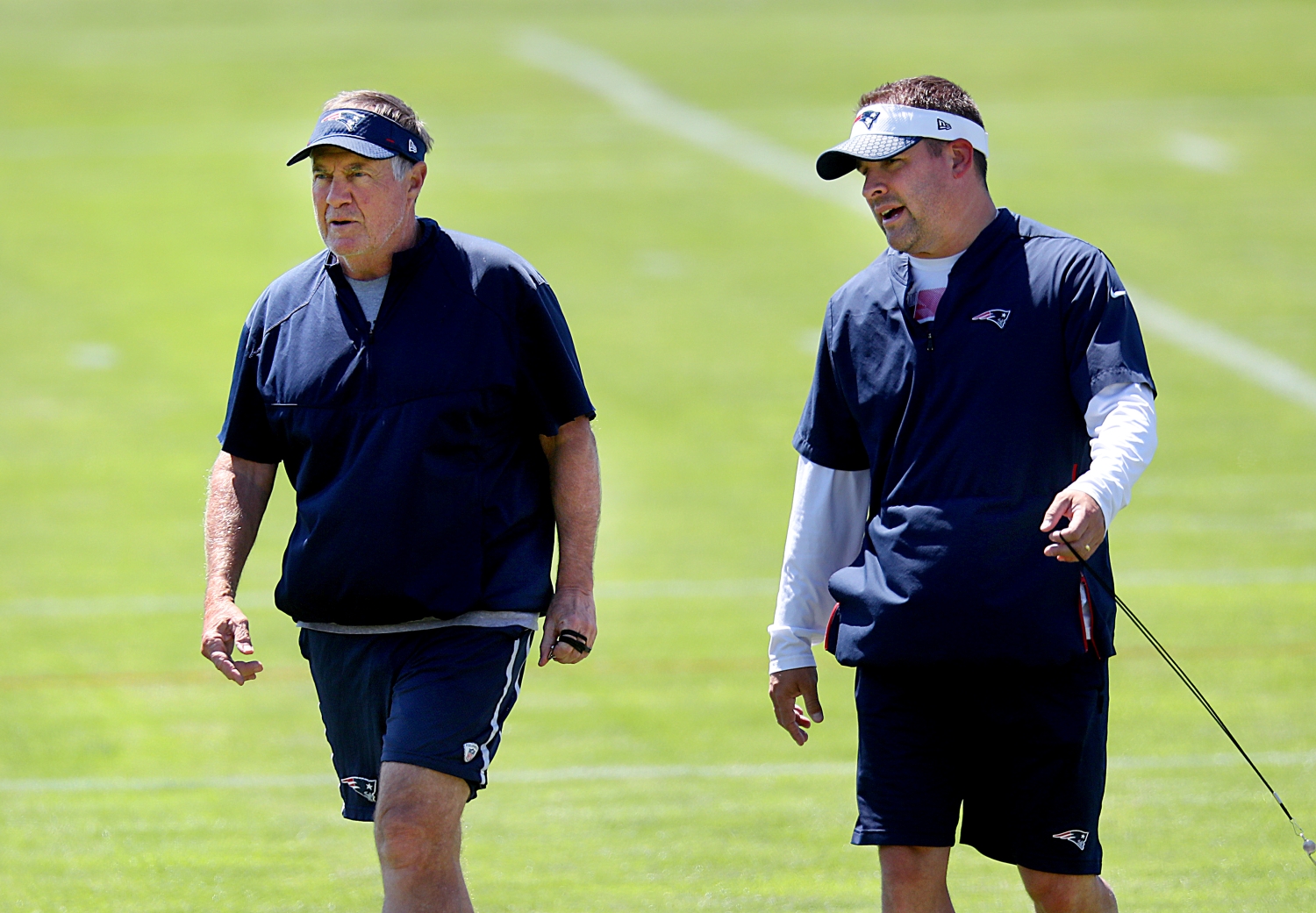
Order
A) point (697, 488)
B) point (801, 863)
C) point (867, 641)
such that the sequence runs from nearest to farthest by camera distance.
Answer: point (867, 641)
point (801, 863)
point (697, 488)

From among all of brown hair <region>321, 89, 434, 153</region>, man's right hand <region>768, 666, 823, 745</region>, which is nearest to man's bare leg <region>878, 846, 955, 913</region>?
man's right hand <region>768, 666, 823, 745</region>

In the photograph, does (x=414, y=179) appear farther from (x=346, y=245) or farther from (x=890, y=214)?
(x=890, y=214)

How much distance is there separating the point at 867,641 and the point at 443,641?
3.52 ft

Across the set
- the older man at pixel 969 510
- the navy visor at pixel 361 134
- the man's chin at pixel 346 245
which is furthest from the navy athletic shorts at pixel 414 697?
the navy visor at pixel 361 134

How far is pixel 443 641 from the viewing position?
5496mm

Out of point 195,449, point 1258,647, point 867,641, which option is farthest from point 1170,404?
point 867,641

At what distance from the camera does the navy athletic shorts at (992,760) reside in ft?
17.0

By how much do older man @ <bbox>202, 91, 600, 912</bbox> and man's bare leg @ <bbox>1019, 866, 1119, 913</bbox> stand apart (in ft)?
4.12

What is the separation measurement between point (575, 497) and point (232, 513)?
910 millimetres

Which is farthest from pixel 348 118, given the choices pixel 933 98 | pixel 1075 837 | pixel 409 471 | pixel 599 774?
pixel 599 774

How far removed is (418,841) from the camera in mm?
5191

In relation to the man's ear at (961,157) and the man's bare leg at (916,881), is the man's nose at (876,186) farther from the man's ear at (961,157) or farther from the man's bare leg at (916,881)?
the man's bare leg at (916,881)

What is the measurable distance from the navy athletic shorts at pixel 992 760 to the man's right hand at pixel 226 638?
1581 mm

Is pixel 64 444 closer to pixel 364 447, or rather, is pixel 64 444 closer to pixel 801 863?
pixel 801 863
